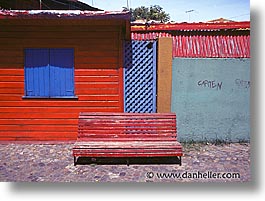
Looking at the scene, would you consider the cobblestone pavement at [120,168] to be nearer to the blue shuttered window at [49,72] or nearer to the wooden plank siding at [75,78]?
the wooden plank siding at [75,78]

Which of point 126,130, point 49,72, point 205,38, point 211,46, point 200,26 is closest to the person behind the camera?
point 126,130

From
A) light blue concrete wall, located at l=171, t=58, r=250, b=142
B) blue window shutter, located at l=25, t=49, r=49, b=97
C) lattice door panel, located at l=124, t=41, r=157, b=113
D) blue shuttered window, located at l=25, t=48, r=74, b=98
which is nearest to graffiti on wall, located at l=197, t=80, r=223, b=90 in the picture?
light blue concrete wall, located at l=171, t=58, r=250, b=142

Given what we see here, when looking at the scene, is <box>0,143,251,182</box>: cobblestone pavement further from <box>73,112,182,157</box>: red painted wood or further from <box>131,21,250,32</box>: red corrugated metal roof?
<box>131,21,250,32</box>: red corrugated metal roof

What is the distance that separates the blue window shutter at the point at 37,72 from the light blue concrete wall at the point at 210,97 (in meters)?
2.79

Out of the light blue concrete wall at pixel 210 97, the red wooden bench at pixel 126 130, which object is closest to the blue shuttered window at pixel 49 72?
the red wooden bench at pixel 126 130

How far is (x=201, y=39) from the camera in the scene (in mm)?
7148

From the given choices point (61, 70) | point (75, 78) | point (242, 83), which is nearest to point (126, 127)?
point (75, 78)

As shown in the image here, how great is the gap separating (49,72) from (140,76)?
6.52ft

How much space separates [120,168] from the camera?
542 cm

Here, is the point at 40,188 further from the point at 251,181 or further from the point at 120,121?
the point at 251,181

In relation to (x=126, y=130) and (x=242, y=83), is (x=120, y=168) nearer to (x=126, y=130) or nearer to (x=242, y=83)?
(x=126, y=130)

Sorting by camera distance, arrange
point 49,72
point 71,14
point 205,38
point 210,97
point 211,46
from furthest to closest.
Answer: point 205,38, point 211,46, point 210,97, point 49,72, point 71,14

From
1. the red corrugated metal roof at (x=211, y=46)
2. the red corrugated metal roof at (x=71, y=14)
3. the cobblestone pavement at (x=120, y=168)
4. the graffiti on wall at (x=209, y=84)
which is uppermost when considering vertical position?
the red corrugated metal roof at (x=71, y=14)

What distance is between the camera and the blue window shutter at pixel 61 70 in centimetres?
657
